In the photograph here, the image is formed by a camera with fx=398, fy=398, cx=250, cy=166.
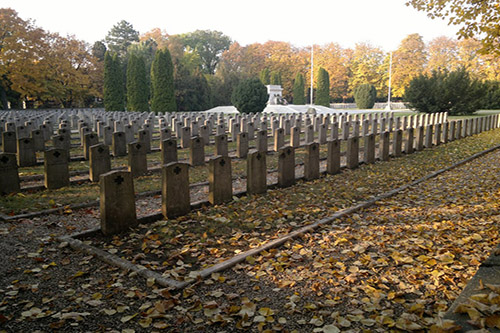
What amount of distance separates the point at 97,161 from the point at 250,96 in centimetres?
2560

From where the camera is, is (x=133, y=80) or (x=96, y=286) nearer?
(x=96, y=286)

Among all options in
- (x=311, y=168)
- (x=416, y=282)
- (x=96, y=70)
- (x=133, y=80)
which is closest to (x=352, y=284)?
(x=416, y=282)

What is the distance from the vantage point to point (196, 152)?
11.0m

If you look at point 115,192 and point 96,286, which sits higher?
point 115,192

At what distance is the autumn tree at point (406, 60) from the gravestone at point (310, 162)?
53935mm

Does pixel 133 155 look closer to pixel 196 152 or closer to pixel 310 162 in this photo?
pixel 196 152

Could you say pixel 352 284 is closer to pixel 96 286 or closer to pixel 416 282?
pixel 416 282

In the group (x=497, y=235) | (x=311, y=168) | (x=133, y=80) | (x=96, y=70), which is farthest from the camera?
(x=96, y=70)

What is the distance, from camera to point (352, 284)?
3.94 metres

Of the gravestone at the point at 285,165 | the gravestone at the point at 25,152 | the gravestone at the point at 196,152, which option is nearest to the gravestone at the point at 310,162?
the gravestone at the point at 285,165

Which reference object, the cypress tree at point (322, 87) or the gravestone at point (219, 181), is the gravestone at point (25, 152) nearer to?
the gravestone at point (219, 181)

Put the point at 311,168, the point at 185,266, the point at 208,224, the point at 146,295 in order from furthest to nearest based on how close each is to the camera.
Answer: the point at 311,168 → the point at 208,224 → the point at 185,266 → the point at 146,295

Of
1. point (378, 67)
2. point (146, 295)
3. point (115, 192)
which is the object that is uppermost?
point (378, 67)

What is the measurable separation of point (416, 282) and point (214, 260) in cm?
216
